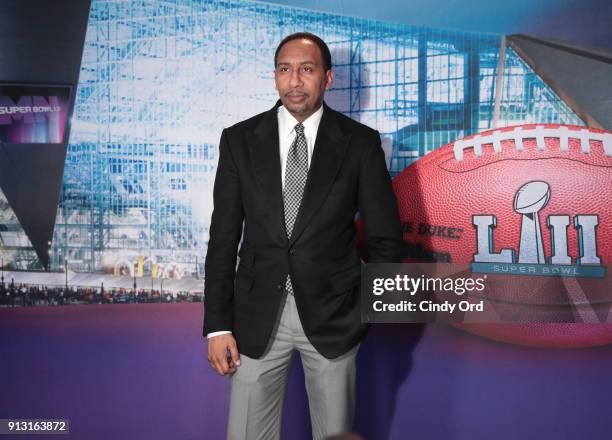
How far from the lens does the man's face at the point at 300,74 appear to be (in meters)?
1.53

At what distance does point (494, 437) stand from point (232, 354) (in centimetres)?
112

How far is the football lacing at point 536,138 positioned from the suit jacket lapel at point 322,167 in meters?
0.59

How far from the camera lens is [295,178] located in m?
1.54

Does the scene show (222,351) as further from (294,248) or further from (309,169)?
(309,169)

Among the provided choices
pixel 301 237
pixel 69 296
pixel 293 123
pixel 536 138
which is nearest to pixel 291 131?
pixel 293 123

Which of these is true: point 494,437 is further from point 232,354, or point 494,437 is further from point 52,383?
point 52,383

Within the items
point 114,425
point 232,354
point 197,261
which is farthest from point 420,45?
point 114,425

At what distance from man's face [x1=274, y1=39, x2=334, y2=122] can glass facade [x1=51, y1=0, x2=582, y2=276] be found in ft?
1.67

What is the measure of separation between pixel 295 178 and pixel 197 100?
0.75m

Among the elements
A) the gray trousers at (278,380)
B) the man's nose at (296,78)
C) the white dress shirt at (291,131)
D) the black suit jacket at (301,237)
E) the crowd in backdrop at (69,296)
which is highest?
the man's nose at (296,78)

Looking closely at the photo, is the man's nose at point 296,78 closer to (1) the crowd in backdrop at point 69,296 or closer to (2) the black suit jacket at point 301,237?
(2) the black suit jacket at point 301,237

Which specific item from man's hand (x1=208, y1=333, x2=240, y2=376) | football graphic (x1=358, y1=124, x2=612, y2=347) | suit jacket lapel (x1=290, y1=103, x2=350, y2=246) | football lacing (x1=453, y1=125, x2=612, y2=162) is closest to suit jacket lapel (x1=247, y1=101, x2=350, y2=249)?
suit jacket lapel (x1=290, y1=103, x2=350, y2=246)

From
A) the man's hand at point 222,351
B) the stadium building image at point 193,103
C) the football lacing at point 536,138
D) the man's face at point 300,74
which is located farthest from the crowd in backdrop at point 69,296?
the football lacing at point 536,138

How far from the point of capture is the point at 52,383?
7.06ft
